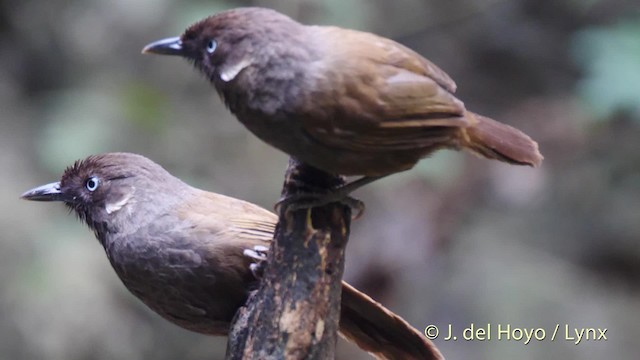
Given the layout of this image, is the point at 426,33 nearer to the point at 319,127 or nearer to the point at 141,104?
the point at 141,104

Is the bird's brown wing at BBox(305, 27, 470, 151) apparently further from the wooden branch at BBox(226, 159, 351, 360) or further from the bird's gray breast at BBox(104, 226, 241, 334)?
the bird's gray breast at BBox(104, 226, 241, 334)

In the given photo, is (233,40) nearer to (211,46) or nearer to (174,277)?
(211,46)

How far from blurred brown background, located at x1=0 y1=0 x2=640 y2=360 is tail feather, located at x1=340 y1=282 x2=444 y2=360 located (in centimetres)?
271

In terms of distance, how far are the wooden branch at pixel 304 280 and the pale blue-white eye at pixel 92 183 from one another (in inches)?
38.2

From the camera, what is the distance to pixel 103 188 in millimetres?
3943

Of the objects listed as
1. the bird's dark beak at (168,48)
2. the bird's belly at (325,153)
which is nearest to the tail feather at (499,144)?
the bird's belly at (325,153)

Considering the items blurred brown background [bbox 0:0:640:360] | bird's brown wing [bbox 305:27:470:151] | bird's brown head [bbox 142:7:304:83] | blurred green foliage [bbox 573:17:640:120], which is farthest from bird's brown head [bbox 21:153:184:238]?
blurred green foliage [bbox 573:17:640:120]

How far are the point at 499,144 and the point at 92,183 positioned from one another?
5.21 feet

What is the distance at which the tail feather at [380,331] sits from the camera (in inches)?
139

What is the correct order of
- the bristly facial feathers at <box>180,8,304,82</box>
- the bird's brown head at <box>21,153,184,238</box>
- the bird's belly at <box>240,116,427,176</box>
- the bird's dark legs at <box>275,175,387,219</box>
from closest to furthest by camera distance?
1. the bird's belly at <box>240,116,427,176</box>
2. the bristly facial feathers at <box>180,8,304,82</box>
3. the bird's dark legs at <box>275,175,387,219</box>
4. the bird's brown head at <box>21,153,184,238</box>

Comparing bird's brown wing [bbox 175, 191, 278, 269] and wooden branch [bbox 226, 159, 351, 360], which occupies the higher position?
bird's brown wing [bbox 175, 191, 278, 269]

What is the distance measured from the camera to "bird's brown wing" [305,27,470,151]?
2967 mm

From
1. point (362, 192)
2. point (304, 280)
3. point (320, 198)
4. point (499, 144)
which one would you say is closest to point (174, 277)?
point (304, 280)

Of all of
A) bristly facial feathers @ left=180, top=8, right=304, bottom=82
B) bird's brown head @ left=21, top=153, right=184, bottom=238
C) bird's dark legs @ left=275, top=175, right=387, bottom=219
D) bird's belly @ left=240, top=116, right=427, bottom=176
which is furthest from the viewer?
bird's brown head @ left=21, top=153, right=184, bottom=238
